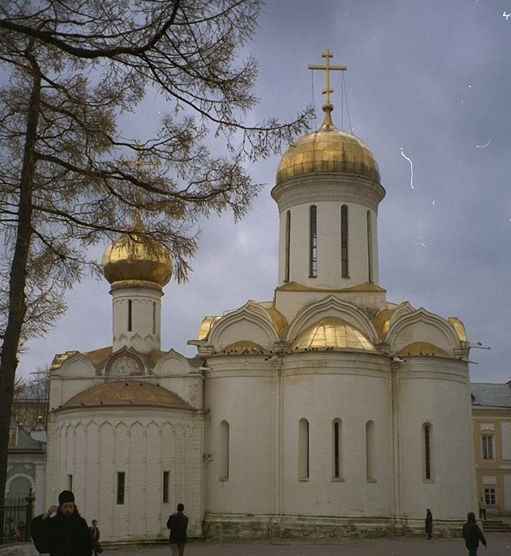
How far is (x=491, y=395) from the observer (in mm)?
44969

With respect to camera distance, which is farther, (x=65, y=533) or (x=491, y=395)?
(x=491, y=395)

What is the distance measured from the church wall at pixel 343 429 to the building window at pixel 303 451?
110 millimetres

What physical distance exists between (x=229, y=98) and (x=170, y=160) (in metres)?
1.30

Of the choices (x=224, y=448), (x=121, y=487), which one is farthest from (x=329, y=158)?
(x=121, y=487)

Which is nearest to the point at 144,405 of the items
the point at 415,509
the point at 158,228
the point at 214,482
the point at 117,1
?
the point at 214,482

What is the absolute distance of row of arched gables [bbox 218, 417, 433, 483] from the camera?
25344mm

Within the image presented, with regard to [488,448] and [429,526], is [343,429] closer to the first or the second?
[429,526]

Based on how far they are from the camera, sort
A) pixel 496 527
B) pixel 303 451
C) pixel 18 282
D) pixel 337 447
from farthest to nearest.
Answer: pixel 496 527, pixel 303 451, pixel 337 447, pixel 18 282

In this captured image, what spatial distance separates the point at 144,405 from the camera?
25656 millimetres

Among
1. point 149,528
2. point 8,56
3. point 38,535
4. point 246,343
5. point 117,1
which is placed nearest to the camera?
point 38,535

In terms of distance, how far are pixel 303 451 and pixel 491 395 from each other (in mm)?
21555

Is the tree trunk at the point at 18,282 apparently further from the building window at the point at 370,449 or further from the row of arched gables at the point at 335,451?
the building window at the point at 370,449

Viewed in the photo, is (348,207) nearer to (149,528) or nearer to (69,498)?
(149,528)

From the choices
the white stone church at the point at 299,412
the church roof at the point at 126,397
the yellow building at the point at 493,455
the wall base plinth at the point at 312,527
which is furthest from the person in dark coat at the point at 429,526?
the yellow building at the point at 493,455
